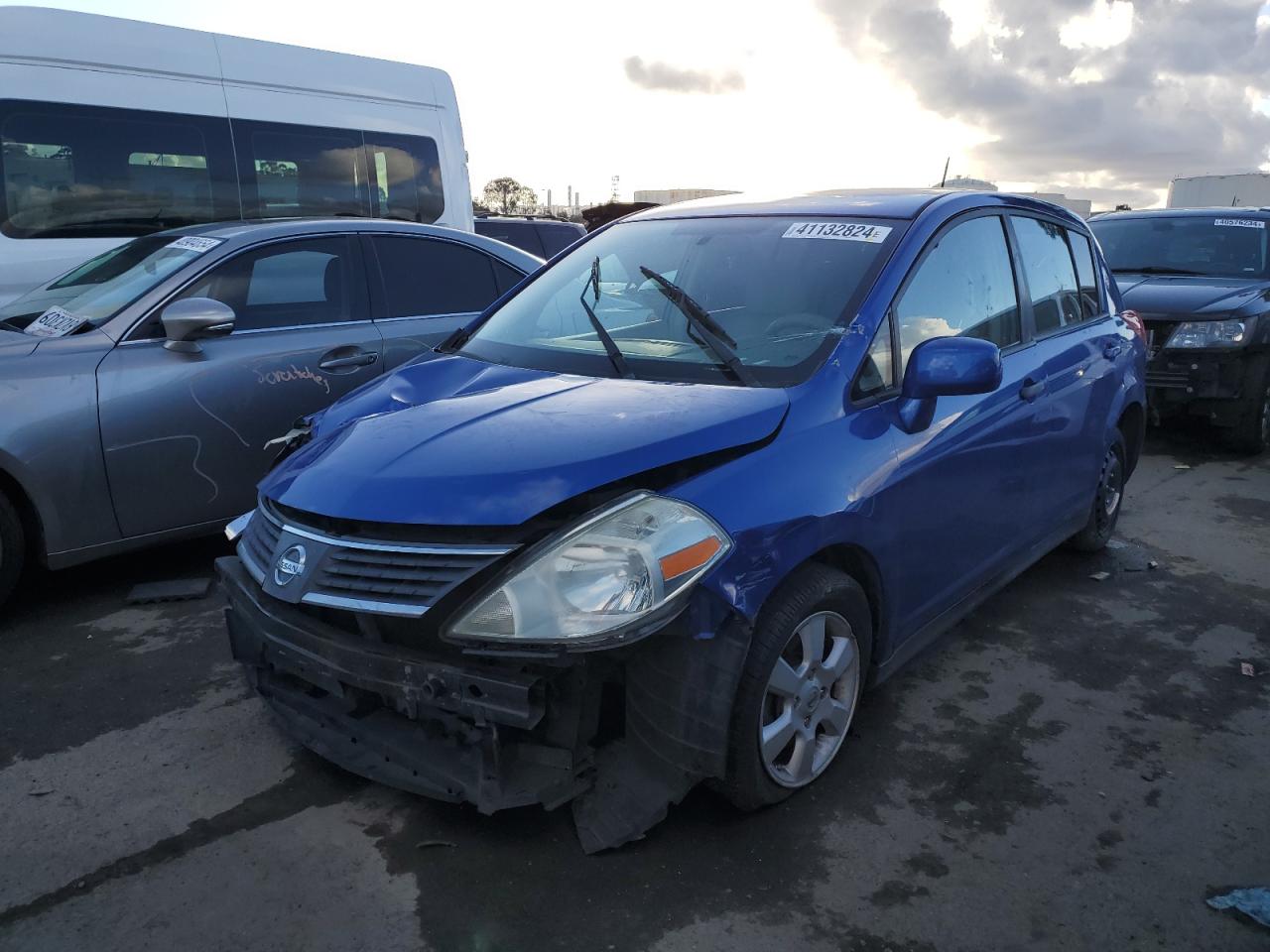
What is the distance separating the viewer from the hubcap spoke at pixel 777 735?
2711 mm

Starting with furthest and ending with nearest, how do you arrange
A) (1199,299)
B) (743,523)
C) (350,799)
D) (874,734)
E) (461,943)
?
(1199,299) < (874,734) < (350,799) < (743,523) < (461,943)

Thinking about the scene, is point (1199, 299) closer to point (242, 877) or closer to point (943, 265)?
point (943, 265)

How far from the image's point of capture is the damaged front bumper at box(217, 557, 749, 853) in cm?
241

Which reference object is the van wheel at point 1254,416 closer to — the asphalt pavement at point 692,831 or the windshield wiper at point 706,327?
the asphalt pavement at point 692,831

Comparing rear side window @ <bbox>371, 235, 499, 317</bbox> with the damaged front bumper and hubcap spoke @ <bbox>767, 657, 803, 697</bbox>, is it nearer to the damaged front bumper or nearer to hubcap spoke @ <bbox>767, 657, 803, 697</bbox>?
the damaged front bumper

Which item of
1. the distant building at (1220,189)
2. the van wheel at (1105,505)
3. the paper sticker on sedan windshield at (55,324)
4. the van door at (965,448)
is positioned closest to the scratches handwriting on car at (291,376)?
the paper sticker on sedan windshield at (55,324)

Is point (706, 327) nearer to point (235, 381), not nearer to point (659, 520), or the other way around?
point (659, 520)

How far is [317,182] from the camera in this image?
800 cm

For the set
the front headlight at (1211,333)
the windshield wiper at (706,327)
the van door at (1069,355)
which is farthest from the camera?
the front headlight at (1211,333)

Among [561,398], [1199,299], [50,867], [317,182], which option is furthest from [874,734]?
[317,182]

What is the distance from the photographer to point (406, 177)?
8.61m

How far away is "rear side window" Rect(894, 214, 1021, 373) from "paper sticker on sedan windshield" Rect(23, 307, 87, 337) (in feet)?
11.3

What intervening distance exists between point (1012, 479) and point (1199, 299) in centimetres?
503

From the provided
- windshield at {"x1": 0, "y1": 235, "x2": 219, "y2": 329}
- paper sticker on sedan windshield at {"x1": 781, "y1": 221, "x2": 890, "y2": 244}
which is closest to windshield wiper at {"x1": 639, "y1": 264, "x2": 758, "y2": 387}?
paper sticker on sedan windshield at {"x1": 781, "y1": 221, "x2": 890, "y2": 244}
